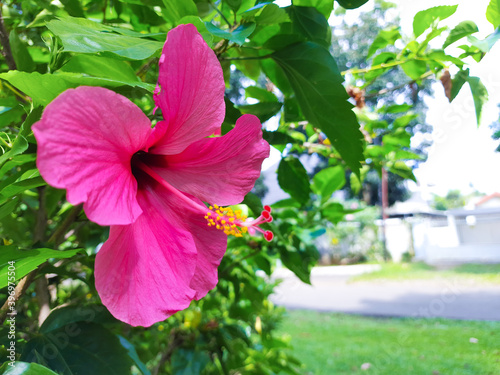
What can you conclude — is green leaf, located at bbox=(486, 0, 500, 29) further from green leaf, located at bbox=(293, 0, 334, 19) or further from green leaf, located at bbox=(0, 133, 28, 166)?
green leaf, located at bbox=(0, 133, 28, 166)

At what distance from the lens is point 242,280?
1.29 m

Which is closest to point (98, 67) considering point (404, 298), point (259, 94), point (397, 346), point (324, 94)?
point (324, 94)

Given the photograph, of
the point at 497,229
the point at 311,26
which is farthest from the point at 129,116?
the point at 497,229

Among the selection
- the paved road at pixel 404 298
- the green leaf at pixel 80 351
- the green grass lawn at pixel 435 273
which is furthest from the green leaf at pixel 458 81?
the green grass lawn at pixel 435 273

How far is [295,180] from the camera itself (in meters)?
0.88

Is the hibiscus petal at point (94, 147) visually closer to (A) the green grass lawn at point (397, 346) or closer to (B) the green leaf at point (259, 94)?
(B) the green leaf at point (259, 94)

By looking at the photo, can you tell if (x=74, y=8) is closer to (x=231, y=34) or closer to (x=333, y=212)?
(x=231, y=34)

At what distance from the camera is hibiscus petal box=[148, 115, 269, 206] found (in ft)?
1.69

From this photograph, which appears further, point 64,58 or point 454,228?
point 454,228

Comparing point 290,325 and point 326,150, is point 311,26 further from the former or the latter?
point 290,325

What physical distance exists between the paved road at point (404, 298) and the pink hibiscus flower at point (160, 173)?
484 centimetres

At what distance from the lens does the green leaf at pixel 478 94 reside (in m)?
0.72

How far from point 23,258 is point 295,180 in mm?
551

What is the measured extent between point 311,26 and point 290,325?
5818mm
